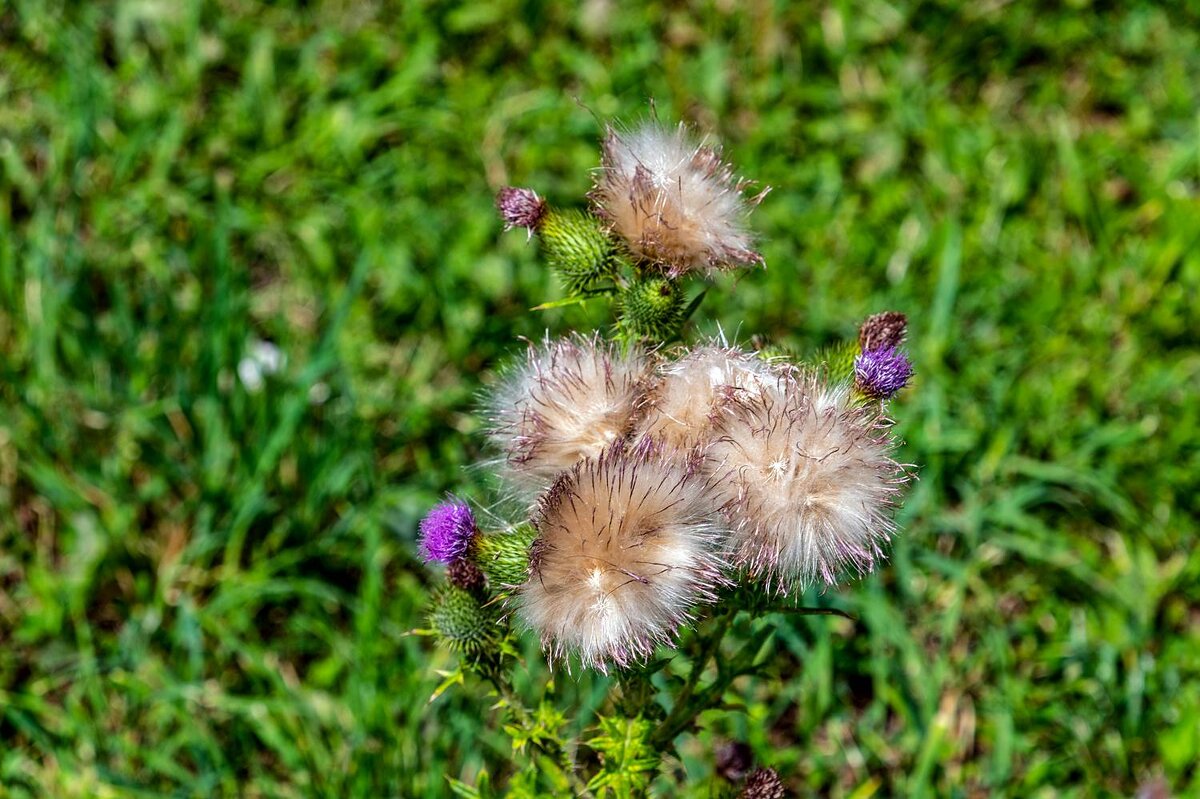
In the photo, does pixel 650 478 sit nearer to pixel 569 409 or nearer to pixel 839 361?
pixel 569 409

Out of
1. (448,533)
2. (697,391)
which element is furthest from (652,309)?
(448,533)

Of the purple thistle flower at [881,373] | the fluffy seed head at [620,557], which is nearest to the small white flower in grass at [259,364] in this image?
the fluffy seed head at [620,557]

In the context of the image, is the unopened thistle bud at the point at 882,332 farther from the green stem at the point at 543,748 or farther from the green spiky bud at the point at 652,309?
the green stem at the point at 543,748

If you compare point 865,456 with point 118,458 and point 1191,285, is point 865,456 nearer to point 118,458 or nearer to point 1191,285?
point 118,458

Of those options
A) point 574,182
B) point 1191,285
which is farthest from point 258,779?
point 1191,285

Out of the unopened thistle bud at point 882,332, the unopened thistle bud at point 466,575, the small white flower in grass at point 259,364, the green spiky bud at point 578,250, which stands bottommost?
the small white flower in grass at point 259,364

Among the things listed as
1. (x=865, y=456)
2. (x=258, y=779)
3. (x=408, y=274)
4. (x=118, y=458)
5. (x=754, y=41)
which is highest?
(x=865, y=456)
